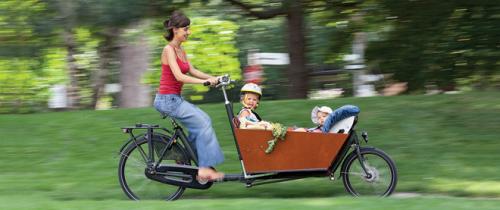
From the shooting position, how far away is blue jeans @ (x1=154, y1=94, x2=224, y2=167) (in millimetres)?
7473

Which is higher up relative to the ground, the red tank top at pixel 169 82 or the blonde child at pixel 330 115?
the red tank top at pixel 169 82

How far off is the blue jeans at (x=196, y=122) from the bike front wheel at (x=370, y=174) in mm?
1250

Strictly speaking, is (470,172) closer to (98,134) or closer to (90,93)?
(98,134)

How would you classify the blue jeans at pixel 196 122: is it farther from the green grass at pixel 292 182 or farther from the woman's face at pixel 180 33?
the woman's face at pixel 180 33

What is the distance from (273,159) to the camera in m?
7.46

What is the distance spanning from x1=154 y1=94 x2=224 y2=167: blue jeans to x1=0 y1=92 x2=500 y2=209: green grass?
430mm

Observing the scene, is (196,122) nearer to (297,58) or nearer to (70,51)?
(297,58)

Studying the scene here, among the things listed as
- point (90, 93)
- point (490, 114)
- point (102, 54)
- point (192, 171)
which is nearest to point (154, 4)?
point (192, 171)

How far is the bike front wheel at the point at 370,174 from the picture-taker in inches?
293

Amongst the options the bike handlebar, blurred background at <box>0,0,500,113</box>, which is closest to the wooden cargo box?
the bike handlebar

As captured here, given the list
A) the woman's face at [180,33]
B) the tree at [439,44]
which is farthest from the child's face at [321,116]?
the tree at [439,44]

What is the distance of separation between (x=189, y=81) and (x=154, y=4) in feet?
13.4

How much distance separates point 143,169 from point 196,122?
87 centimetres

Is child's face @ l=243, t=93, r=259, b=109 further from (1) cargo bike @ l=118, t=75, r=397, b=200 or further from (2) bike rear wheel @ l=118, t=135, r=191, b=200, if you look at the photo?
(2) bike rear wheel @ l=118, t=135, r=191, b=200
